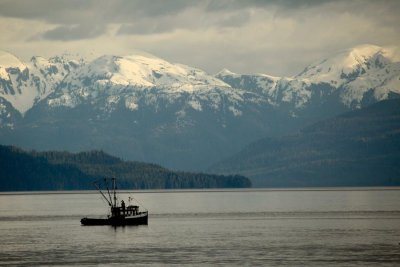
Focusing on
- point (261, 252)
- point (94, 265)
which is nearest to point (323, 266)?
point (261, 252)

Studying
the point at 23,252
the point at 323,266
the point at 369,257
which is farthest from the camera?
the point at 23,252

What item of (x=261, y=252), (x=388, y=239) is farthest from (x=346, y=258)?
(x=388, y=239)

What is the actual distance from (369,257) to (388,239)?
30137mm

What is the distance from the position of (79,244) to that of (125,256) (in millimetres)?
22565

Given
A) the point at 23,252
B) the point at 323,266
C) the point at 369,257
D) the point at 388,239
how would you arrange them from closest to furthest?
1. the point at 323,266
2. the point at 369,257
3. the point at 23,252
4. the point at 388,239

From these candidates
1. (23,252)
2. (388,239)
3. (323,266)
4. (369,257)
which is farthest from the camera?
(388,239)

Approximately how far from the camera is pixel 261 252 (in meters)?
176

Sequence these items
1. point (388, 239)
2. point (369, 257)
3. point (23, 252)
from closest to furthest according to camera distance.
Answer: point (369, 257) → point (23, 252) → point (388, 239)

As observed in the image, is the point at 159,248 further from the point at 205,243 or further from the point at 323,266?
the point at 323,266

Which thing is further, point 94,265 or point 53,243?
point 53,243

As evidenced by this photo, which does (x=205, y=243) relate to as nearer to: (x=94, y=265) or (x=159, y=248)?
(x=159, y=248)

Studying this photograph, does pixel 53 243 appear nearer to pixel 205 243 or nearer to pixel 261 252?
pixel 205 243

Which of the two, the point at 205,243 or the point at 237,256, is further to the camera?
the point at 205,243

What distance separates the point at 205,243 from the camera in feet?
637
